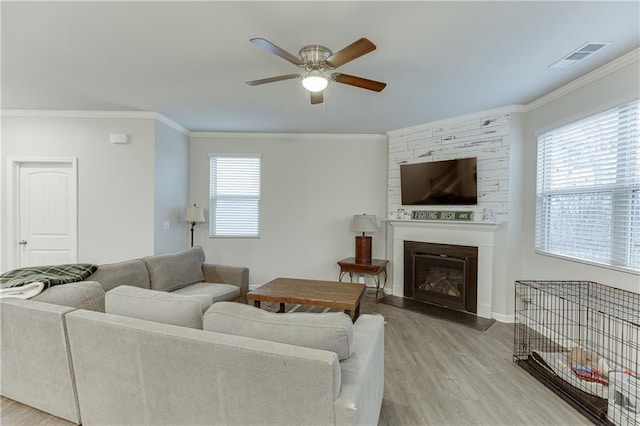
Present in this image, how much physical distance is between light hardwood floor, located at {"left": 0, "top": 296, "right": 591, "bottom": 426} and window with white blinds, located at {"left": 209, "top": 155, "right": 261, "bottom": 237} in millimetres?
2876

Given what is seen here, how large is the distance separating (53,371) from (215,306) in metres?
1.16

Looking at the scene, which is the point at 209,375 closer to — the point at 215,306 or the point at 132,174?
the point at 215,306

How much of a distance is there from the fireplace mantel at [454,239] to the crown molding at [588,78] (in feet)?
4.88

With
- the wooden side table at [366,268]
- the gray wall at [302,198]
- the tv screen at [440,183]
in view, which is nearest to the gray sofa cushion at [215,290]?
the gray wall at [302,198]

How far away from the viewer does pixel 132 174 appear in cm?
398

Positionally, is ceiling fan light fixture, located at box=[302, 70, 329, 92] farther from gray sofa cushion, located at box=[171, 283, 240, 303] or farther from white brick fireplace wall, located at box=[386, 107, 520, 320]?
white brick fireplace wall, located at box=[386, 107, 520, 320]

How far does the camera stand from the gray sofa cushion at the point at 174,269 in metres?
3.22

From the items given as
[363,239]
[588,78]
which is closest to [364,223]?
[363,239]

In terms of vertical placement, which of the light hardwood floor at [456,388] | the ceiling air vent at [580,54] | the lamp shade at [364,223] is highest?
the ceiling air vent at [580,54]

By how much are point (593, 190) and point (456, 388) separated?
2.25 m

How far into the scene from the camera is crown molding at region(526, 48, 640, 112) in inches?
96.0

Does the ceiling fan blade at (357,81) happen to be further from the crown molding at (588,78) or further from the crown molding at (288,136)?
the crown molding at (288,136)

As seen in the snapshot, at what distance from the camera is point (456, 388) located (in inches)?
90.2

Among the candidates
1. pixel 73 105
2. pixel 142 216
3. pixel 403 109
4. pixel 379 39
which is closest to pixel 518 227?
pixel 403 109
